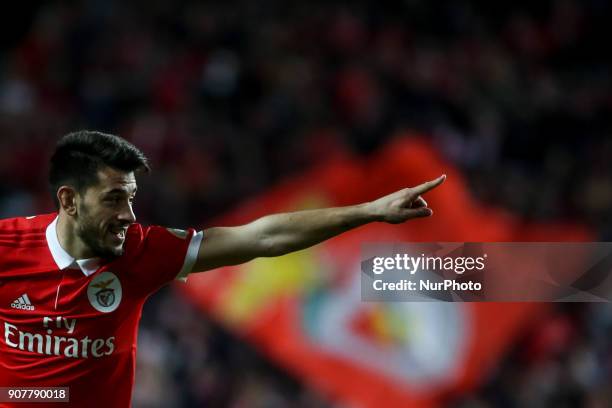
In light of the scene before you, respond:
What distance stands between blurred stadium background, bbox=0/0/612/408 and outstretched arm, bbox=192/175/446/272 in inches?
157

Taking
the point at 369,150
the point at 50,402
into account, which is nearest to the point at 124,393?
the point at 50,402

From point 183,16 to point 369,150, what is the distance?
9.03 feet

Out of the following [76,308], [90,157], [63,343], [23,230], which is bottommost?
[63,343]

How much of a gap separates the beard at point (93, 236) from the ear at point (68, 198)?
0.04 meters

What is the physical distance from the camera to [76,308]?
13.9 feet

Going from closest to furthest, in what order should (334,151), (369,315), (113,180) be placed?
(113,180)
(369,315)
(334,151)

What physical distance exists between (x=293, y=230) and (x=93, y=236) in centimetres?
68

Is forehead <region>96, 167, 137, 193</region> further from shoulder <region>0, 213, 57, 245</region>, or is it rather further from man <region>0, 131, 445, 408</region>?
shoulder <region>0, 213, 57, 245</region>

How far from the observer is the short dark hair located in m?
4.20

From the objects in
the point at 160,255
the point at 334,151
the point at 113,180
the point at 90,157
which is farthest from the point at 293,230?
the point at 334,151

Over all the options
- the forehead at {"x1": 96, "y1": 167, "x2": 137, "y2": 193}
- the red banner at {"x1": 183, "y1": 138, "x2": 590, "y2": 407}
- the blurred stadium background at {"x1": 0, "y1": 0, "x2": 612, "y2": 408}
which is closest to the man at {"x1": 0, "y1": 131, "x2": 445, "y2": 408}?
the forehead at {"x1": 96, "y1": 167, "x2": 137, "y2": 193}

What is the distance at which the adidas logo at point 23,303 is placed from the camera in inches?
168

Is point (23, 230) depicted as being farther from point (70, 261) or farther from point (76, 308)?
point (76, 308)

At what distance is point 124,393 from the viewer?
431 centimetres
